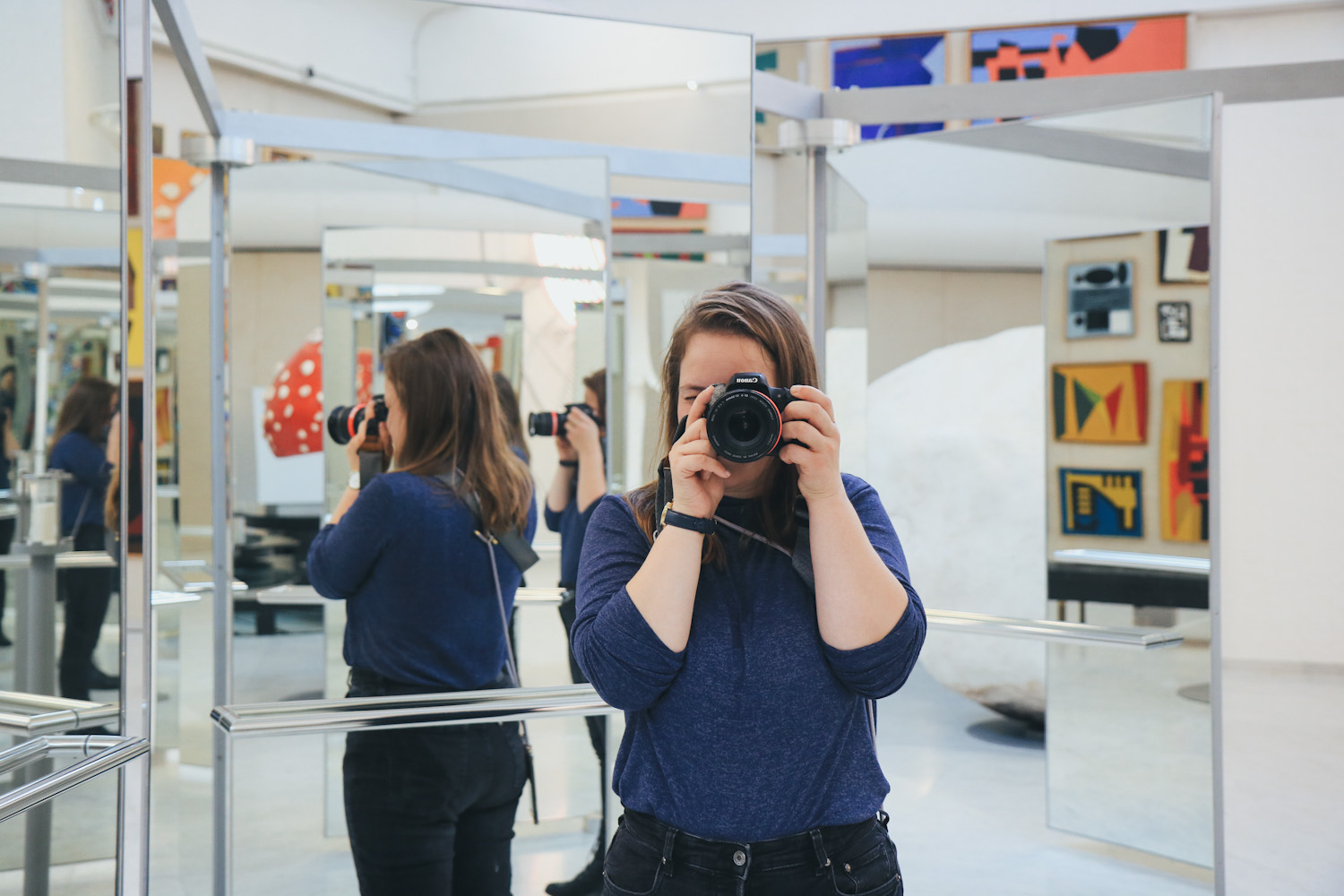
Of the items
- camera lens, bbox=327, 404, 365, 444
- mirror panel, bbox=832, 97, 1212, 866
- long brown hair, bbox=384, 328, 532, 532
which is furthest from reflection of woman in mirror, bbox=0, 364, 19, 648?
mirror panel, bbox=832, 97, 1212, 866

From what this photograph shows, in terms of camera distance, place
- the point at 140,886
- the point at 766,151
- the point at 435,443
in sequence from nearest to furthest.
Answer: the point at 140,886 → the point at 435,443 → the point at 766,151

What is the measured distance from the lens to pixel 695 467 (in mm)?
1151

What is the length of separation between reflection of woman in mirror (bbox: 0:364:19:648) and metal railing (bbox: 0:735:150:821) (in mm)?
355

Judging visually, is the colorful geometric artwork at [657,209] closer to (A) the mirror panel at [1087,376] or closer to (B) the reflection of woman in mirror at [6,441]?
(A) the mirror panel at [1087,376]

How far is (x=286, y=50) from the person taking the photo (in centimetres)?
300

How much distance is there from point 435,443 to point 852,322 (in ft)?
4.29

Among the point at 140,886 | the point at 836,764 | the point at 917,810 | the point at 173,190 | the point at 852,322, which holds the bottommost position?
the point at 917,810

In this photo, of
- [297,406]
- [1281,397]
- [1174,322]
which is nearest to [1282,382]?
[1281,397]

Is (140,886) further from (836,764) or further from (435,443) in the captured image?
(836,764)

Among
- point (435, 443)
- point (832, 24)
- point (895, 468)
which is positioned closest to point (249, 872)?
point (435, 443)

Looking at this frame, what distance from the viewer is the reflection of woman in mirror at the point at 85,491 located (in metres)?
1.69

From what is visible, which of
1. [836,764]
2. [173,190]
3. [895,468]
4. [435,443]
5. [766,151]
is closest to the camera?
[836,764]

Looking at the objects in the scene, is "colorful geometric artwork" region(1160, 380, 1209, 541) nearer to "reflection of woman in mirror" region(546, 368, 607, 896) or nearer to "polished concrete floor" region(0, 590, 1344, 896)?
"polished concrete floor" region(0, 590, 1344, 896)

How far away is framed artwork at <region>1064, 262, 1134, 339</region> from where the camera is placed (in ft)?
11.4
